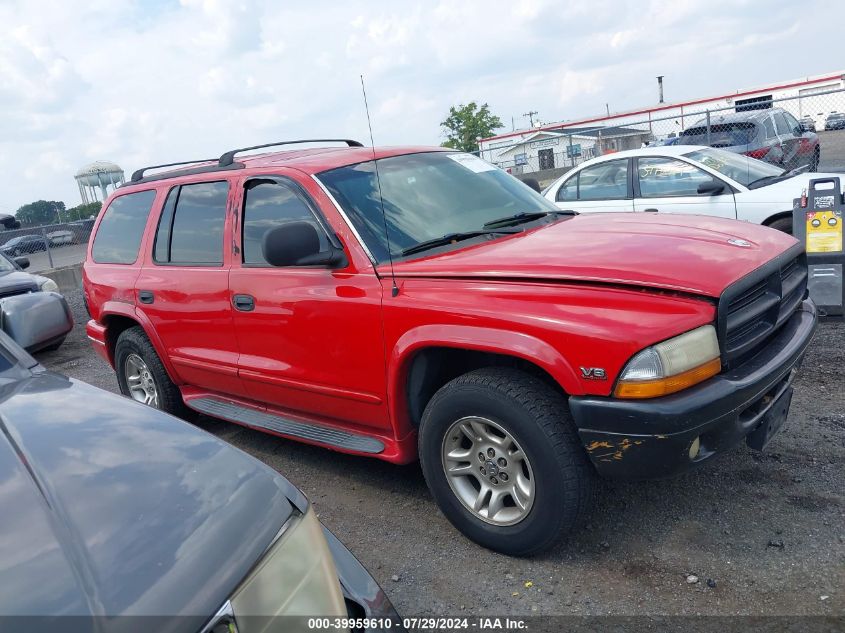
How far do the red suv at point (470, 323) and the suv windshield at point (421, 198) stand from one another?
0.01m

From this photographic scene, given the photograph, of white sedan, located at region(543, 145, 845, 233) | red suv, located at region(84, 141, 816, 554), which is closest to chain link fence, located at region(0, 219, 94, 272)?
white sedan, located at region(543, 145, 845, 233)

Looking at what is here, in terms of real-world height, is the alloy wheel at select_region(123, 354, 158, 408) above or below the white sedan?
below

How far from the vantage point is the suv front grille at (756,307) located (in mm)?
2816

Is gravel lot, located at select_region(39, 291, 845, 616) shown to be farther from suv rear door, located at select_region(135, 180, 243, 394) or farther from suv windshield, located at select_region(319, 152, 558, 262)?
suv windshield, located at select_region(319, 152, 558, 262)

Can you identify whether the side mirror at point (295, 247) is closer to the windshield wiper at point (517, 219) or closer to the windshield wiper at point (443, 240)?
the windshield wiper at point (443, 240)

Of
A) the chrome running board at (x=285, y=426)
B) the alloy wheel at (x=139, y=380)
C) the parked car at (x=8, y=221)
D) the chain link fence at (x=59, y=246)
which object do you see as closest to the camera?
the chrome running board at (x=285, y=426)

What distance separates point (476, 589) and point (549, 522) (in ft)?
1.36

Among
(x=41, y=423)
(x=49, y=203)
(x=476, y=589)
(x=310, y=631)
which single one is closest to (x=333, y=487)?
(x=476, y=589)

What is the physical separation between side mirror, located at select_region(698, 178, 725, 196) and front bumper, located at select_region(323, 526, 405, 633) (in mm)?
6578

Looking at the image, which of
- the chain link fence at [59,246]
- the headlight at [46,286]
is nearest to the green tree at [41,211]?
the chain link fence at [59,246]

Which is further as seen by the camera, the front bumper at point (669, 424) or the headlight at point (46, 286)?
the headlight at point (46, 286)

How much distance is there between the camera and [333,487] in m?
4.12

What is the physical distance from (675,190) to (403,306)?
5640mm

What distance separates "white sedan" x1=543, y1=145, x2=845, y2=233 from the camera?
7352 millimetres
